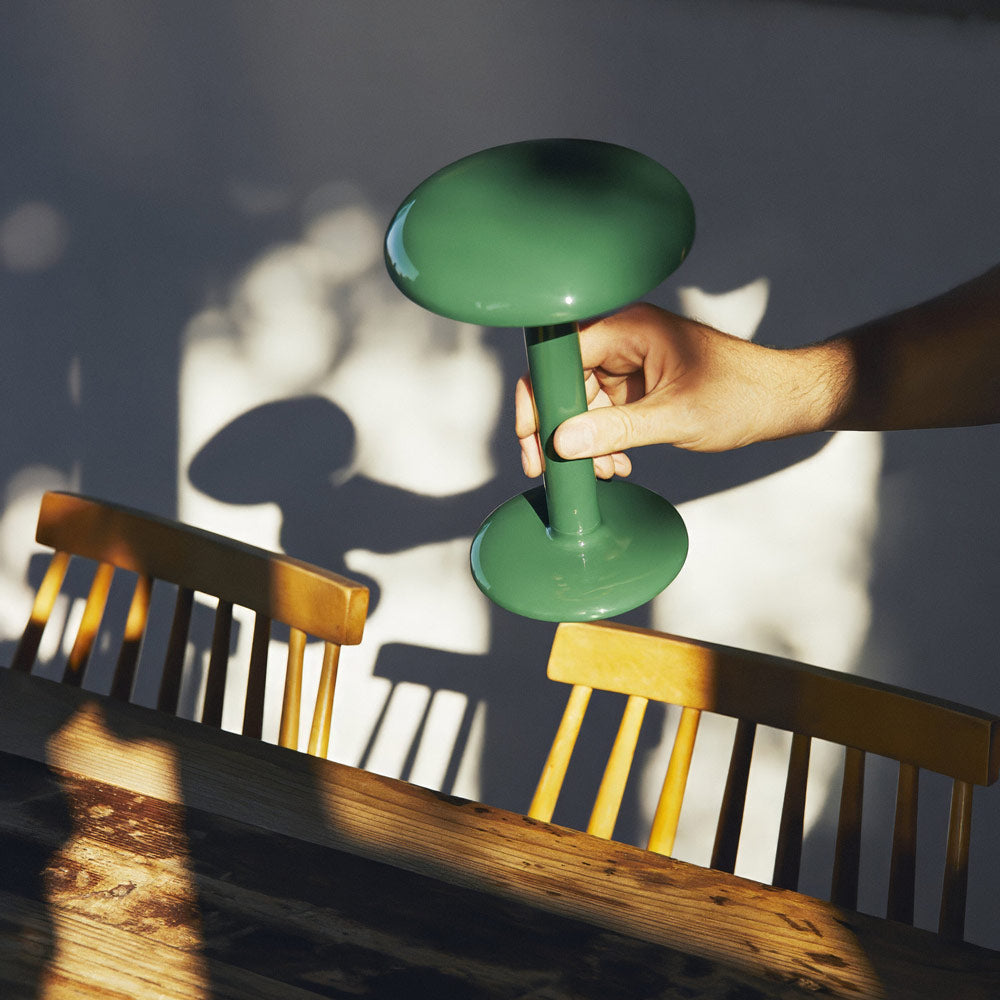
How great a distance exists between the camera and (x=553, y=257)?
19.0 inches

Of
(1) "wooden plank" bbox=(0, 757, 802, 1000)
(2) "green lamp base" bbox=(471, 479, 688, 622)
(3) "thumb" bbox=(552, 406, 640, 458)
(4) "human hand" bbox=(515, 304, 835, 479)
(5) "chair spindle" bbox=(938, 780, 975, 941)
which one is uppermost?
(4) "human hand" bbox=(515, 304, 835, 479)

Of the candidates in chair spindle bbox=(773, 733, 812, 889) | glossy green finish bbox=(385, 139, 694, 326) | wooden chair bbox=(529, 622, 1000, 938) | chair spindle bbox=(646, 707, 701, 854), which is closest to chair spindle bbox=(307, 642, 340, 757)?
wooden chair bbox=(529, 622, 1000, 938)

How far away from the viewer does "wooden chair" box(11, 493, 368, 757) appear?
1198 mm

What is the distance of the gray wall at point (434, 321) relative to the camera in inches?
64.9

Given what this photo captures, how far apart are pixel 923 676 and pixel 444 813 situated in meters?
1.25

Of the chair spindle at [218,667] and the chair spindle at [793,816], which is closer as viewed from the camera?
the chair spindle at [793,816]

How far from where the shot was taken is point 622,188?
1.66 feet

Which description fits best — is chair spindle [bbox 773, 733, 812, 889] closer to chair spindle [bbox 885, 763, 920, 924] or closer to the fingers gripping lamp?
chair spindle [bbox 885, 763, 920, 924]

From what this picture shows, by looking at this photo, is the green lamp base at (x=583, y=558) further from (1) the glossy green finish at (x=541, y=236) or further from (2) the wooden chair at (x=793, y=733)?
(2) the wooden chair at (x=793, y=733)

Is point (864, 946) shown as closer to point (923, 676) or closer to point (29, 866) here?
point (29, 866)

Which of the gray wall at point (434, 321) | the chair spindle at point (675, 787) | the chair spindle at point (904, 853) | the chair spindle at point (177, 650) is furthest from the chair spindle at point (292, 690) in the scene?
the gray wall at point (434, 321)

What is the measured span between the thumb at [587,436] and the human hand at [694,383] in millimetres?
153

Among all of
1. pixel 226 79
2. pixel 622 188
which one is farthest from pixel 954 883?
pixel 226 79

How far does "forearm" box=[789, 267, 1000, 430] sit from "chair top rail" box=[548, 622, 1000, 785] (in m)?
0.27
